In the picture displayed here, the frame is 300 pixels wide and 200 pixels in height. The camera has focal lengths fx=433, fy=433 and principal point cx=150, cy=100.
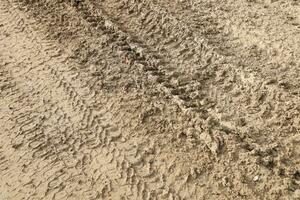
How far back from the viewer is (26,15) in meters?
5.38

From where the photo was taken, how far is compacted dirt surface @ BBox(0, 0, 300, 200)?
3.40 metres

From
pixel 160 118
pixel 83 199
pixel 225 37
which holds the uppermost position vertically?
pixel 225 37

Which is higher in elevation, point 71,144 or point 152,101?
point 152,101

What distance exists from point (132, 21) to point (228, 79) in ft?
4.88

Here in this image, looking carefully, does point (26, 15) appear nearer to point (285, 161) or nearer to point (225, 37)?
point (225, 37)

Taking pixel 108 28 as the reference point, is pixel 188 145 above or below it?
below

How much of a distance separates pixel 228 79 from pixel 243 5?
4.15ft

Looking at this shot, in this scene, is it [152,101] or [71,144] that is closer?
[71,144]

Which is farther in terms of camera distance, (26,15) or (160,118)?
(26,15)

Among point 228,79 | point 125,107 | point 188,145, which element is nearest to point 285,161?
point 188,145

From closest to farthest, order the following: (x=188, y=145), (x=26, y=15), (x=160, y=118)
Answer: (x=188, y=145), (x=160, y=118), (x=26, y=15)

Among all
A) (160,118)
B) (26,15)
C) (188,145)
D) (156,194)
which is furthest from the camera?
(26,15)

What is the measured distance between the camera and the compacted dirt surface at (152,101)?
11.2ft

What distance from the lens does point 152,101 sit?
3994 millimetres
